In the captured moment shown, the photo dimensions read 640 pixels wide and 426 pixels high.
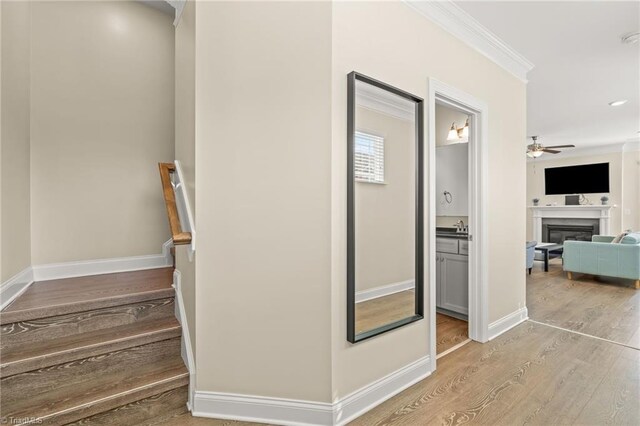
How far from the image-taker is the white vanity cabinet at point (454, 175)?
3.12 metres

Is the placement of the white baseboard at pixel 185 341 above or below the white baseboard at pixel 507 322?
above

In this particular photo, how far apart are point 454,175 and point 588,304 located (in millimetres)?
2599

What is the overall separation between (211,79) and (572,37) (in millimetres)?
3073

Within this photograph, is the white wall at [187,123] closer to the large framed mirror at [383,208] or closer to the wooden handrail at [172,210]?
the wooden handrail at [172,210]

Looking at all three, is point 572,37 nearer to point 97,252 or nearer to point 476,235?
point 476,235

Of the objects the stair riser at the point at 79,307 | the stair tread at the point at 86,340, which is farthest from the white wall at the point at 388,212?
the stair riser at the point at 79,307

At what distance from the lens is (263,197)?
1699 millimetres

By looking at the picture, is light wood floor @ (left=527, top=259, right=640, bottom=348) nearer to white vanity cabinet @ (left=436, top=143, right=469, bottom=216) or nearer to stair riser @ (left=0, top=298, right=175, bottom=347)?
white vanity cabinet @ (left=436, top=143, right=469, bottom=216)

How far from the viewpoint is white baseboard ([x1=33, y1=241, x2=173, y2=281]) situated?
244cm

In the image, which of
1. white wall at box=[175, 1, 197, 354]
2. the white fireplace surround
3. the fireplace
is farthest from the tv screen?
white wall at box=[175, 1, 197, 354]

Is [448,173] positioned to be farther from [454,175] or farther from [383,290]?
[383,290]

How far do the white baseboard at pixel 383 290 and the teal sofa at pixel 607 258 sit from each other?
15.4 feet

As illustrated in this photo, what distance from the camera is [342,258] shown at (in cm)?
170

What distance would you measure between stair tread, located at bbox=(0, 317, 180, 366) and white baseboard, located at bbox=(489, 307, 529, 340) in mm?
2690
